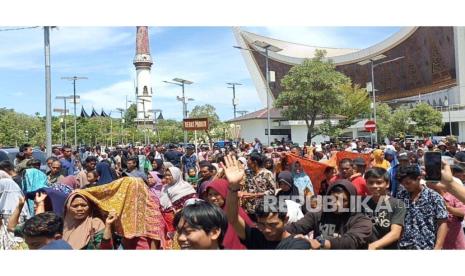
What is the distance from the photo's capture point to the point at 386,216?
3596mm

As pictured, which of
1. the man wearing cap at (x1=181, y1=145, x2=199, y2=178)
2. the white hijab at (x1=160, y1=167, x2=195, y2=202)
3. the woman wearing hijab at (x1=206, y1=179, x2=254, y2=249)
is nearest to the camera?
the woman wearing hijab at (x1=206, y1=179, x2=254, y2=249)

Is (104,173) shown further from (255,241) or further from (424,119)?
(424,119)

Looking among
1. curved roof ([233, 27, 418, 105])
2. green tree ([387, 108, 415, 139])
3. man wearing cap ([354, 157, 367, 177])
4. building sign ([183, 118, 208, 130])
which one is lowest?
man wearing cap ([354, 157, 367, 177])

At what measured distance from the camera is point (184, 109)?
2364 cm

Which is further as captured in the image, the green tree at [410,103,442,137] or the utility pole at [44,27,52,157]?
the green tree at [410,103,442,137]

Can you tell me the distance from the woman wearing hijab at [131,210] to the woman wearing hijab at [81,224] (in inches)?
2.5

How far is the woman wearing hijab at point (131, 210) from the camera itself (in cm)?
385

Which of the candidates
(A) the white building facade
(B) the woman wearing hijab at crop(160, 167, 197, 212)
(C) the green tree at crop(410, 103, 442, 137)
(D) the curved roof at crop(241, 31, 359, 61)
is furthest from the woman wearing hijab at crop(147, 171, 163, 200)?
(D) the curved roof at crop(241, 31, 359, 61)

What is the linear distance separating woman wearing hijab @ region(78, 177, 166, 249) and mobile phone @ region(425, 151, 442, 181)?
7.05 feet

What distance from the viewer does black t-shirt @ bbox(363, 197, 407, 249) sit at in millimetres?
3543

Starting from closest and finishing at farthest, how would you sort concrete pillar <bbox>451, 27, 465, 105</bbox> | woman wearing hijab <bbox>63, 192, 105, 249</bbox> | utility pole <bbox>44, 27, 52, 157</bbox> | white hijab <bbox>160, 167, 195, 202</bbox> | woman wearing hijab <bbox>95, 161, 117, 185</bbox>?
woman wearing hijab <bbox>63, 192, 105, 249</bbox>
white hijab <bbox>160, 167, 195, 202</bbox>
woman wearing hijab <bbox>95, 161, 117, 185</bbox>
utility pole <bbox>44, 27, 52, 157</bbox>
concrete pillar <bbox>451, 27, 465, 105</bbox>

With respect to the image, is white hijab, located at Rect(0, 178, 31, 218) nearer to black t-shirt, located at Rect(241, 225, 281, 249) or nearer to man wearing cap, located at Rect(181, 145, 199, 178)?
black t-shirt, located at Rect(241, 225, 281, 249)

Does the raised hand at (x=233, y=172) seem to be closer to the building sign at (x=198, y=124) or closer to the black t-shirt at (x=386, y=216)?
the black t-shirt at (x=386, y=216)
